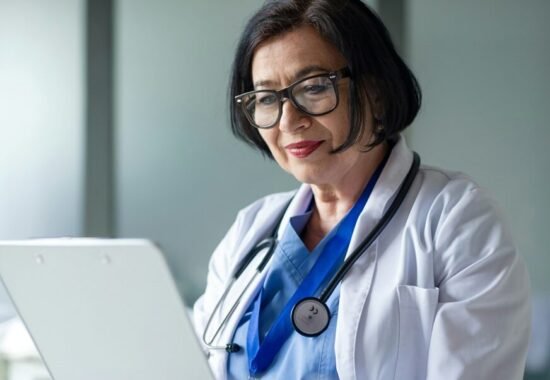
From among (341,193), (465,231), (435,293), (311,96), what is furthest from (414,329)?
(311,96)

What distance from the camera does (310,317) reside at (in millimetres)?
1289

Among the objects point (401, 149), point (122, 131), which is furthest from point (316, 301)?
point (122, 131)

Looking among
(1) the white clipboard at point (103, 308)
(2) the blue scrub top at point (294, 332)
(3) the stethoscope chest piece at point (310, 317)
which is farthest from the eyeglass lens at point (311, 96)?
(1) the white clipboard at point (103, 308)

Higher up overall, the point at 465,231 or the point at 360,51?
the point at 360,51

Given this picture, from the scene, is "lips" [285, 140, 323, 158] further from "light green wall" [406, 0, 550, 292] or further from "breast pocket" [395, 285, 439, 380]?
"light green wall" [406, 0, 550, 292]

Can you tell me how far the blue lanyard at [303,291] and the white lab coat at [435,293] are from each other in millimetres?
63

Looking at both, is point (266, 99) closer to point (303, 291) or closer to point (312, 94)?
point (312, 94)

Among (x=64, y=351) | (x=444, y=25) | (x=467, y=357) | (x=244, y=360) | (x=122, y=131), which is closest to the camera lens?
(x=64, y=351)

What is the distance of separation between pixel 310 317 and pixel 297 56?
0.45m

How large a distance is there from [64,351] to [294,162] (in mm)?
546

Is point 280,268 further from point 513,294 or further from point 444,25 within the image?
point 444,25

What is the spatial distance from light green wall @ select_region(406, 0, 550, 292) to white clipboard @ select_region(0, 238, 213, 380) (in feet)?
3.84

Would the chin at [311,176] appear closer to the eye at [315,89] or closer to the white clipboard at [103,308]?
the eye at [315,89]

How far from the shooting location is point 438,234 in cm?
128
